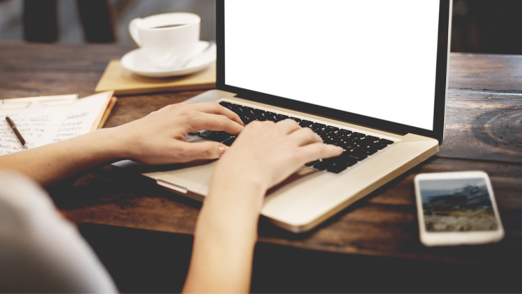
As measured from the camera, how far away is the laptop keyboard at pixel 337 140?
0.64 m

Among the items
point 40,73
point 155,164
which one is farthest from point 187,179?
point 40,73

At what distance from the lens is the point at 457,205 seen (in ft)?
1.79

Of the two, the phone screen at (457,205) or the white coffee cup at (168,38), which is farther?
the white coffee cup at (168,38)

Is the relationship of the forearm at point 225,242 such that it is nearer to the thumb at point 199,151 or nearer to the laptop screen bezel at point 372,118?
the thumb at point 199,151

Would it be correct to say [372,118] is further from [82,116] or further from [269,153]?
[82,116]

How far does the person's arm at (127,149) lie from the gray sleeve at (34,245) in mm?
402

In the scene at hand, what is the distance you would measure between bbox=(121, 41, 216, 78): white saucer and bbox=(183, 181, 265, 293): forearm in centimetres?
62

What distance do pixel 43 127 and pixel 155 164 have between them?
353 millimetres

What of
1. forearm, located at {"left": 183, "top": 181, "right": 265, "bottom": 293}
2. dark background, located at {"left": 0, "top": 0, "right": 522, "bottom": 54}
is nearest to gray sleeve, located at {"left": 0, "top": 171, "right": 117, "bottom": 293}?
forearm, located at {"left": 183, "top": 181, "right": 265, "bottom": 293}

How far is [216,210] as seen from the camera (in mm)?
520

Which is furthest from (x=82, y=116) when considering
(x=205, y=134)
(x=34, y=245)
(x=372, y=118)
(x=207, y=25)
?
(x=207, y=25)

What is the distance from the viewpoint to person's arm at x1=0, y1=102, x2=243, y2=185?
66 cm

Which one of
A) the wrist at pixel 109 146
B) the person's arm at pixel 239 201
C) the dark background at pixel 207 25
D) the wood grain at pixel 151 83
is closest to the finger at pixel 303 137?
the person's arm at pixel 239 201

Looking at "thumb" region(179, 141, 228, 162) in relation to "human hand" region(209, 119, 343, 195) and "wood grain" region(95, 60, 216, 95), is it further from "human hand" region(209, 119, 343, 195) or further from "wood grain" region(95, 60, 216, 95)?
"wood grain" region(95, 60, 216, 95)
